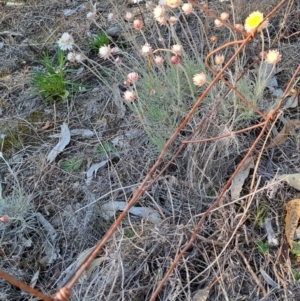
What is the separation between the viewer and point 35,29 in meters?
2.47

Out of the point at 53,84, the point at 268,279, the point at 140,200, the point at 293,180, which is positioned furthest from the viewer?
the point at 53,84

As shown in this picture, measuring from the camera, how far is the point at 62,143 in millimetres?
A: 1855

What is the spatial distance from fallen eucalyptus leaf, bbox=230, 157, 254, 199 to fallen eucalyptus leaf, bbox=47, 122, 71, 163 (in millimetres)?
674

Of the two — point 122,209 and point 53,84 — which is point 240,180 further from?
point 53,84

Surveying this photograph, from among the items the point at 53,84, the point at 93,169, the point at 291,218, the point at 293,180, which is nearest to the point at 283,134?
the point at 293,180

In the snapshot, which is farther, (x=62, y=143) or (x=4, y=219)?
(x=62, y=143)

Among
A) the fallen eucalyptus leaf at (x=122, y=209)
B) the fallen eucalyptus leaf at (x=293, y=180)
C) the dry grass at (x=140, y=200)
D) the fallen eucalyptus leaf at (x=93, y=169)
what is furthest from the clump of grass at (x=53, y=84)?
the fallen eucalyptus leaf at (x=293, y=180)

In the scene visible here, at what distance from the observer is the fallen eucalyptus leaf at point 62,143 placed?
1812 mm

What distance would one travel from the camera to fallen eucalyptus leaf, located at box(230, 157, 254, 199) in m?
1.46

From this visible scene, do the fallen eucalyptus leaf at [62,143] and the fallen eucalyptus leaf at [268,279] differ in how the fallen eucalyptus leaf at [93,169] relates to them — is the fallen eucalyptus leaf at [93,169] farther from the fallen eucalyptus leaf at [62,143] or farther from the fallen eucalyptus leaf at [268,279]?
the fallen eucalyptus leaf at [268,279]

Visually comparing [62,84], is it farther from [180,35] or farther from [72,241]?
[72,241]

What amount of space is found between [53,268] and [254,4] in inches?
50.1

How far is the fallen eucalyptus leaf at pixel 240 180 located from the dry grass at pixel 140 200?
0.07 ft

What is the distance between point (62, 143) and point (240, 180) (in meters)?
0.71
